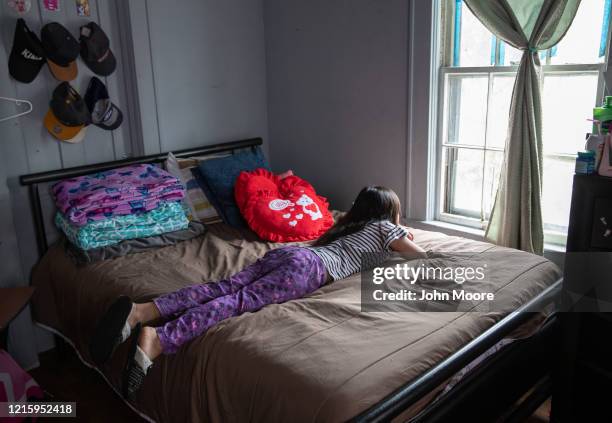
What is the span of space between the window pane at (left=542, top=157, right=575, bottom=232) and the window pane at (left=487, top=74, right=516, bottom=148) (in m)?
0.25

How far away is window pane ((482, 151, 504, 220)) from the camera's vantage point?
2.67m

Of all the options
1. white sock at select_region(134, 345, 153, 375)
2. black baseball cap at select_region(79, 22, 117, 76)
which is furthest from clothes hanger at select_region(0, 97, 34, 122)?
white sock at select_region(134, 345, 153, 375)

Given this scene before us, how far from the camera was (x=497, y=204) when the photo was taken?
2.55 meters

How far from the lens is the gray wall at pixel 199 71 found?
2.97 metres

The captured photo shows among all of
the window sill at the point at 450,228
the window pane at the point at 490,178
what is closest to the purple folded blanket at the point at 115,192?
the window sill at the point at 450,228

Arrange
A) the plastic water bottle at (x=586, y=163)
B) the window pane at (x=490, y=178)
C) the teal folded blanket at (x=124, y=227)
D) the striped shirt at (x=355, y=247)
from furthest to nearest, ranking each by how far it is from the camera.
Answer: the window pane at (x=490, y=178), the teal folded blanket at (x=124, y=227), the striped shirt at (x=355, y=247), the plastic water bottle at (x=586, y=163)

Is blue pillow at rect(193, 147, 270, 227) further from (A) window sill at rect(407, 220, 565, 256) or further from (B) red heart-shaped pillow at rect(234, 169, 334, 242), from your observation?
(A) window sill at rect(407, 220, 565, 256)

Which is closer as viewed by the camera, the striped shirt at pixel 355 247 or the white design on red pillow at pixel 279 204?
the striped shirt at pixel 355 247

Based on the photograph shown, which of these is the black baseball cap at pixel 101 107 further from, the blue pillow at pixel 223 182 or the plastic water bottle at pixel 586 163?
the plastic water bottle at pixel 586 163

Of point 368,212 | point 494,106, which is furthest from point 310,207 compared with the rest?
point 494,106

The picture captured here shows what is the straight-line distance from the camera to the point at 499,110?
2627 millimetres

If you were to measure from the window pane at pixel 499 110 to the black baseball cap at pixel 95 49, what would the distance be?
1961 millimetres

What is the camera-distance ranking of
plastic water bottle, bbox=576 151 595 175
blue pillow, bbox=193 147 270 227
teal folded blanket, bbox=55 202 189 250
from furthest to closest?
1. blue pillow, bbox=193 147 270 227
2. teal folded blanket, bbox=55 202 189 250
3. plastic water bottle, bbox=576 151 595 175

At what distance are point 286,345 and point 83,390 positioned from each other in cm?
139
